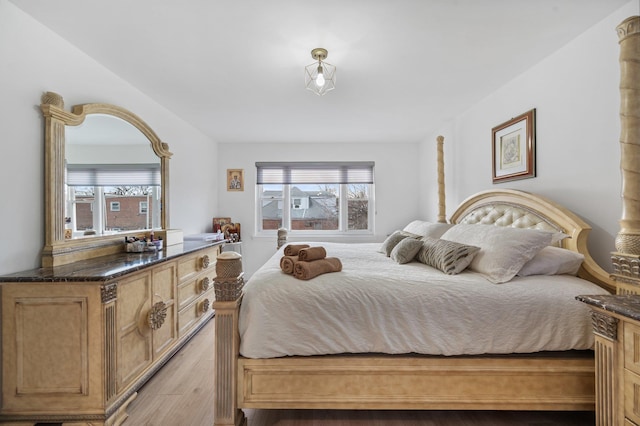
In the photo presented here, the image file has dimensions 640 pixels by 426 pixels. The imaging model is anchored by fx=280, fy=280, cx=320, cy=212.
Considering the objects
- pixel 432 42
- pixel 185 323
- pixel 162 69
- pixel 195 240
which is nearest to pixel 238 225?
pixel 195 240

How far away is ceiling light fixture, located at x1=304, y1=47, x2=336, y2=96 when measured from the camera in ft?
6.50

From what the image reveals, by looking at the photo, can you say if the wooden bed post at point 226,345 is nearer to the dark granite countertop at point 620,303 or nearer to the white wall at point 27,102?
the white wall at point 27,102

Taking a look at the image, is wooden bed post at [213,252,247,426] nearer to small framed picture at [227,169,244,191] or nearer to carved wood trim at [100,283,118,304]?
carved wood trim at [100,283,118,304]

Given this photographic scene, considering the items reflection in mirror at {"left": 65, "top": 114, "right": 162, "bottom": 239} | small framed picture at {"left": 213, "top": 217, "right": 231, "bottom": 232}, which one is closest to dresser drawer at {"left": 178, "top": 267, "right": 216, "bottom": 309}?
reflection in mirror at {"left": 65, "top": 114, "right": 162, "bottom": 239}

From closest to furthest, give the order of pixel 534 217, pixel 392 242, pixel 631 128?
pixel 631 128
pixel 534 217
pixel 392 242

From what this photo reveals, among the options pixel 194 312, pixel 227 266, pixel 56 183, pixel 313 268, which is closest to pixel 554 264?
pixel 313 268

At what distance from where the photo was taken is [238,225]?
4.50 meters

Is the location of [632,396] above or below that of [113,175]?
below

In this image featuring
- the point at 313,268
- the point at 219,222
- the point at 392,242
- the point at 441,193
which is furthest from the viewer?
the point at 219,222

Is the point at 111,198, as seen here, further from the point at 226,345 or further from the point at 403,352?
the point at 403,352

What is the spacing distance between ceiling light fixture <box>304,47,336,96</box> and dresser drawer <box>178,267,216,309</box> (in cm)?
195

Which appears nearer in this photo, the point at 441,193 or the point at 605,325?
the point at 605,325

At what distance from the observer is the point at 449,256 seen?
1850 mm

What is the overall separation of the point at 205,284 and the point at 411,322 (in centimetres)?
219
